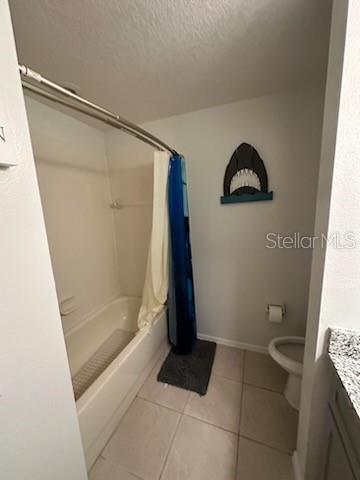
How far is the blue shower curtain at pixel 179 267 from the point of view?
164 centimetres

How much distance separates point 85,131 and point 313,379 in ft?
8.35

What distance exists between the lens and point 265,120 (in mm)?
1567

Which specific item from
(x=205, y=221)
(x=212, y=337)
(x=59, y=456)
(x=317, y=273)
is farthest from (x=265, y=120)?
(x=59, y=456)

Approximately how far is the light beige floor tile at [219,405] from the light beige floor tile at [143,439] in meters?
0.15

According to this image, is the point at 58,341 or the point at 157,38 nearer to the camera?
the point at 58,341

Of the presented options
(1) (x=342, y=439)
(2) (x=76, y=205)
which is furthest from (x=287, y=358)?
(2) (x=76, y=205)

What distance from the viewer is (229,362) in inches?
70.3

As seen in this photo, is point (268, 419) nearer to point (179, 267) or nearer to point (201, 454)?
point (201, 454)

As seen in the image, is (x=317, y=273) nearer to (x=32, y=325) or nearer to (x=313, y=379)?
→ (x=313, y=379)

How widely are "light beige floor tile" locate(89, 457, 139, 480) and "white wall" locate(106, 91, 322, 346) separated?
1.22 m

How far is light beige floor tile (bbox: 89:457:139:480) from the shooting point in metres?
1.04

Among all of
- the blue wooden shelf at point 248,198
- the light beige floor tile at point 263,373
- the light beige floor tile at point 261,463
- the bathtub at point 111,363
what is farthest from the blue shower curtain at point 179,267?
the light beige floor tile at point 261,463

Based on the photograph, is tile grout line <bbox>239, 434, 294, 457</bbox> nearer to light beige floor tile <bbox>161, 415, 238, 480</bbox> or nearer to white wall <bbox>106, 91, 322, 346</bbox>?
light beige floor tile <bbox>161, 415, 238, 480</bbox>

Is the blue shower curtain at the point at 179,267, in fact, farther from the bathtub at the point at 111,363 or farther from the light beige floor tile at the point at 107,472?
the light beige floor tile at the point at 107,472
